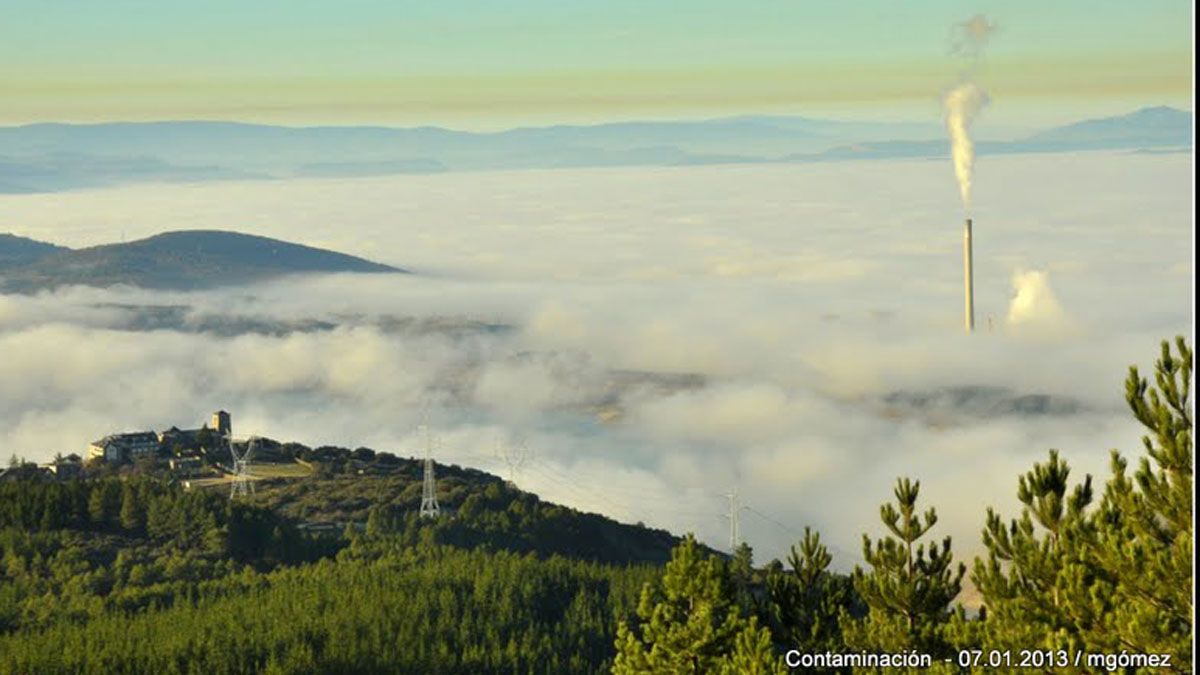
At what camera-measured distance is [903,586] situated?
48375 millimetres

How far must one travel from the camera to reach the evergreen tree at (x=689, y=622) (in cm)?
5225

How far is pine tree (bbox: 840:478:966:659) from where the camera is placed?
157ft

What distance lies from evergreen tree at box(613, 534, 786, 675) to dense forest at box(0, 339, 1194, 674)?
0.23 feet

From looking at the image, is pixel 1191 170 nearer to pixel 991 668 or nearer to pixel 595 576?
pixel 991 668

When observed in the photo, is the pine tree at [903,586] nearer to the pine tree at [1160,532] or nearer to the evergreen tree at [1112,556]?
the evergreen tree at [1112,556]

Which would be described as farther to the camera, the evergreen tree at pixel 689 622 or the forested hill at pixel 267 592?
the forested hill at pixel 267 592

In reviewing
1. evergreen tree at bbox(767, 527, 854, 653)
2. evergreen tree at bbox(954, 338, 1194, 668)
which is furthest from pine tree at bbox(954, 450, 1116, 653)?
evergreen tree at bbox(767, 527, 854, 653)

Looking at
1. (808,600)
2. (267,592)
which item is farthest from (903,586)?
(267,592)

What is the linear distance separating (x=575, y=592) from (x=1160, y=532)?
11696 centimetres

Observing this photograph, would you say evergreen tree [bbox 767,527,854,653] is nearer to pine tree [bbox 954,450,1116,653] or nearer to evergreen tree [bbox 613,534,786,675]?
evergreen tree [bbox 613,534,786,675]

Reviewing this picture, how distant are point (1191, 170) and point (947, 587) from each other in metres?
22.9

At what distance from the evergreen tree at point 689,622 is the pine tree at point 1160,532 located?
1437cm

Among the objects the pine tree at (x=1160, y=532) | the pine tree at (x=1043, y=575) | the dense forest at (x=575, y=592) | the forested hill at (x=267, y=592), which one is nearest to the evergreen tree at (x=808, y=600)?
the dense forest at (x=575, y=592)

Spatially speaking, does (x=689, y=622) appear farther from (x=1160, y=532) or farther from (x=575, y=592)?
(x=575, y=592)
